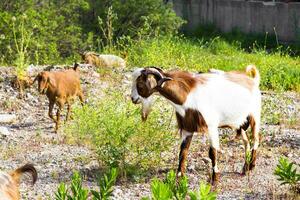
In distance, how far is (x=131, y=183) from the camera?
8.70 m

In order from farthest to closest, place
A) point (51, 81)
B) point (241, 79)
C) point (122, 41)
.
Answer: point (122, 41), point (51, 81), point (241, 79)

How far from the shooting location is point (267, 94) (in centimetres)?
Result: 1425

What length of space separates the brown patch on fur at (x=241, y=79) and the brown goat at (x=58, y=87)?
3347mm

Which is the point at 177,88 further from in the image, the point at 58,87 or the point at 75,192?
the point at 58,87

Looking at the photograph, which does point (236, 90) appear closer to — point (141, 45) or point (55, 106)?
point (55, 106)

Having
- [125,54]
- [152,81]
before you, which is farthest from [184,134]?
[125,54]

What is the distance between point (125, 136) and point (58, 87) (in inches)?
139

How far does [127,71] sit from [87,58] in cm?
154

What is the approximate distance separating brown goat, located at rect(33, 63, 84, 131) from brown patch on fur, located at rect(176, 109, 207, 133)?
3537 millimetres

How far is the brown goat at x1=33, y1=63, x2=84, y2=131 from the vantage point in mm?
12031

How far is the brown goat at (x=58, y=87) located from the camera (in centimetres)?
1203

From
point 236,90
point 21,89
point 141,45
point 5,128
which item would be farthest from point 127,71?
point 236,90

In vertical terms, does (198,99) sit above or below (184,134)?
above

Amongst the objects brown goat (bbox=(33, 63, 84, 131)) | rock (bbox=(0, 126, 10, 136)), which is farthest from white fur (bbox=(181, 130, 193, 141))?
brown goat (bbox=(33, 63, 84, 131))
